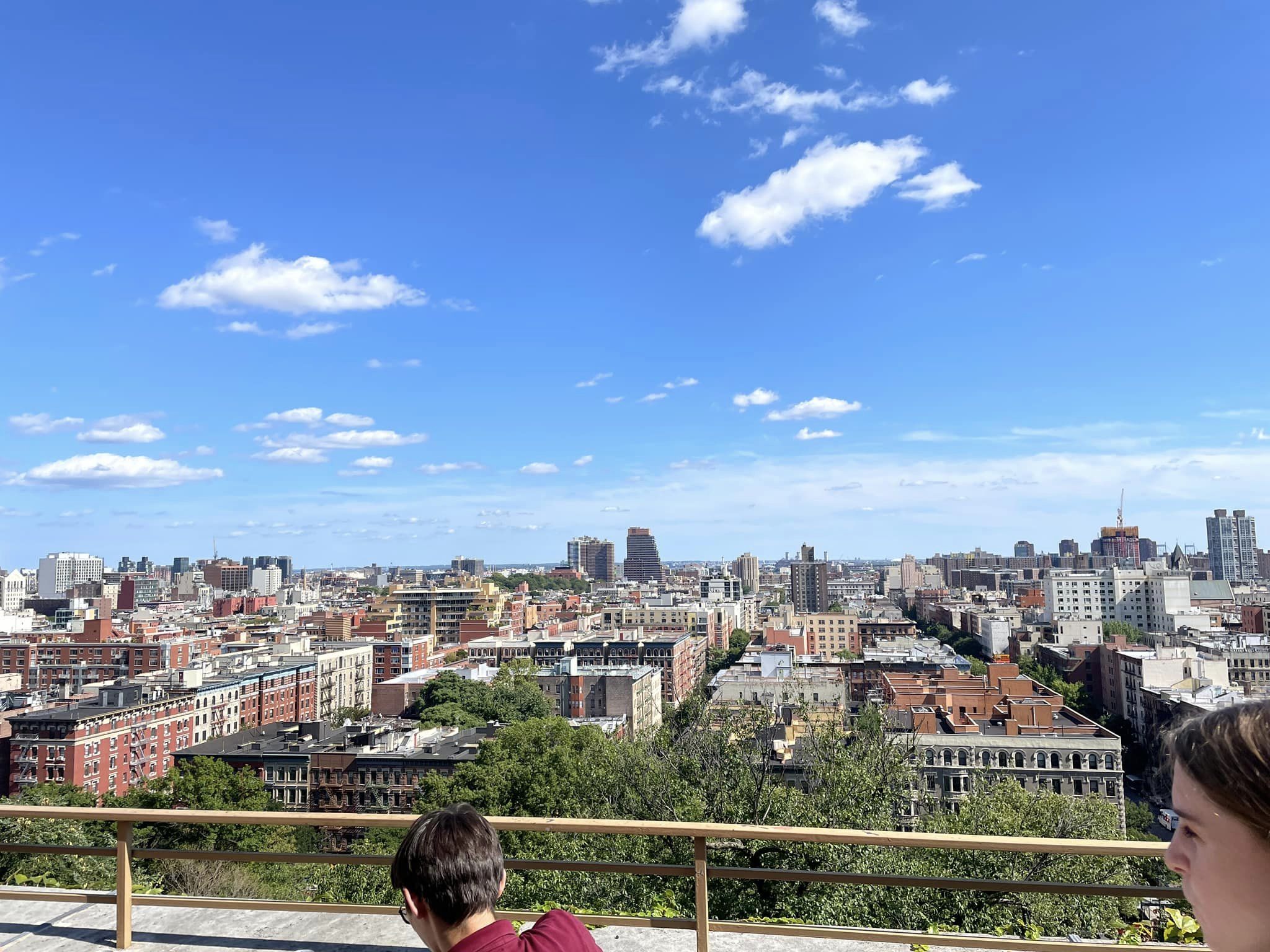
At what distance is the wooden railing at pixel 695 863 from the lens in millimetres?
3975

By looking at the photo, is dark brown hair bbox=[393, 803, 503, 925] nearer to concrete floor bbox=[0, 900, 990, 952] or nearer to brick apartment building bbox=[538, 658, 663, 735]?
concrete floor bbox=[0, 900, 990, 952]

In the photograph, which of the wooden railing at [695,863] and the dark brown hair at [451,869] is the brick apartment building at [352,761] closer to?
the wooden railing at [695,863]

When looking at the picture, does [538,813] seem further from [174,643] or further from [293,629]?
[293,629]

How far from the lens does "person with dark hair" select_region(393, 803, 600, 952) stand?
236 cm

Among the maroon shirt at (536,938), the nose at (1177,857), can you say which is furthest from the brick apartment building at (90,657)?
the nose at (1177,857)

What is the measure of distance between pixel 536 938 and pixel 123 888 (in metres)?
3.92

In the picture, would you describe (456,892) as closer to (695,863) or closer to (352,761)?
(695,863)

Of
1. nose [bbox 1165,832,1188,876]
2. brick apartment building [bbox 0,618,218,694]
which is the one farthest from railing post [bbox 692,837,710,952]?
brick apartment building [bbox 0,618,218,694]

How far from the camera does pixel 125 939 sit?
485 cm

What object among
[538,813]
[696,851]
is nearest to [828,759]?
[538,813]

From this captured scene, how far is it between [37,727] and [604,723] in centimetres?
3076

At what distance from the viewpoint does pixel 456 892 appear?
237 centimetres

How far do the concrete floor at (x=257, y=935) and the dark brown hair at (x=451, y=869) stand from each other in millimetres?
2679

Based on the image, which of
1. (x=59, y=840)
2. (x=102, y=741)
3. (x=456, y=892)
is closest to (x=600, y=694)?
(x=102, y=741)
